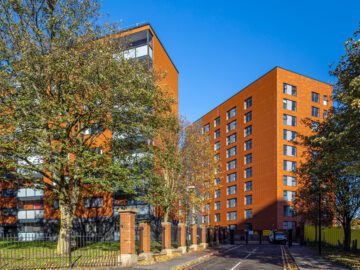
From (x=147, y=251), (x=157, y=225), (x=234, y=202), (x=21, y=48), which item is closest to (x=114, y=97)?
(x=21, y=48)

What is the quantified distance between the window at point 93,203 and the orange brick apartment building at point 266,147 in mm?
23952

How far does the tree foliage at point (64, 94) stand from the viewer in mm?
19531

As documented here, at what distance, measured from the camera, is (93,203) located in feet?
132

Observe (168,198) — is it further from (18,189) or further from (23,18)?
(18,189)

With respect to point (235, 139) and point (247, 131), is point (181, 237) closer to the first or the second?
point (247, 131)

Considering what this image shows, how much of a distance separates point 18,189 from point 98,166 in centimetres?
2746

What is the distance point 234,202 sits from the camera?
72.2 metres

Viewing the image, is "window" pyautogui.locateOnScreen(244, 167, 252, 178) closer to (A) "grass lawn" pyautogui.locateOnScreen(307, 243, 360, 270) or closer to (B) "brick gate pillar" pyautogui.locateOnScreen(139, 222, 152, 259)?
(A) "grass lawn" pyautogui.locateOnScreen(307, 243, 360, 270)

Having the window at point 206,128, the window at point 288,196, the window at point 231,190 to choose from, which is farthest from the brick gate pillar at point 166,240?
the window at point 206,128

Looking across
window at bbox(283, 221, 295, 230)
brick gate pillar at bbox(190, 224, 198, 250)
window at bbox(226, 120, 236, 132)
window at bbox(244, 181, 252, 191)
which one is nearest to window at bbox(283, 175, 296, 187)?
window at bbox(283, 221, 295, 230)

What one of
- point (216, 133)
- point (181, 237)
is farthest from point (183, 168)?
point (216, 133)

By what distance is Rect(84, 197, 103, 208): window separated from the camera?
1572 inches

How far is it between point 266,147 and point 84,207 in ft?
116

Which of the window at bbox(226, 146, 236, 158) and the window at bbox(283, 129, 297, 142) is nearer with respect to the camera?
the window at bbox(283, 129, 297, 142)
